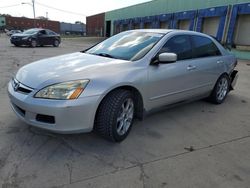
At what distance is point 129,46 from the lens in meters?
3.61

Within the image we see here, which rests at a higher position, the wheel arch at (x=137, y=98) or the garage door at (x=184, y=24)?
the garage door at (x=184, y=24)

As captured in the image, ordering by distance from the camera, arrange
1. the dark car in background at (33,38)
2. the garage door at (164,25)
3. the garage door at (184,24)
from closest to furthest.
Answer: the dark car in background at (33,38) < the garage door at (184,24) < the garage door at (164,25)

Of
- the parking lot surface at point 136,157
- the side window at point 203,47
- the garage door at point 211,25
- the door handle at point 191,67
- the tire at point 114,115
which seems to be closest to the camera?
the parking lot surface at point 136,157

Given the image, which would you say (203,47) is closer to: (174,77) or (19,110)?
(174,77)

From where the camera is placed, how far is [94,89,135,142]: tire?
2797mm

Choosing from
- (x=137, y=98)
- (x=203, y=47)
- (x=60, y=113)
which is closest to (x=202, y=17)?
(x=203, y=47)

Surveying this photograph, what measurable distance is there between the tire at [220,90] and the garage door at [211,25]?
15447 mm

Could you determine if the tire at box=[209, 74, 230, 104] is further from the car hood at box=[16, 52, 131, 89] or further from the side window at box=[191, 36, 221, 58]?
the car hood at box=[16, 52, 131, 89]

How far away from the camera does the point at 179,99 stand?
395 cm

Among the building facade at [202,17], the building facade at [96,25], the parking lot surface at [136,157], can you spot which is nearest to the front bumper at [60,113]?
the parking lot surface at [136,157]

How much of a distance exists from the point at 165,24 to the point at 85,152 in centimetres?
2491

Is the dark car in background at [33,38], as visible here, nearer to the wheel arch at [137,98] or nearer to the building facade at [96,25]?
the wheel arch at [137,98]

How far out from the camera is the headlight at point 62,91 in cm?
254

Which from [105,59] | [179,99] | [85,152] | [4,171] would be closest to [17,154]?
[4,171]
